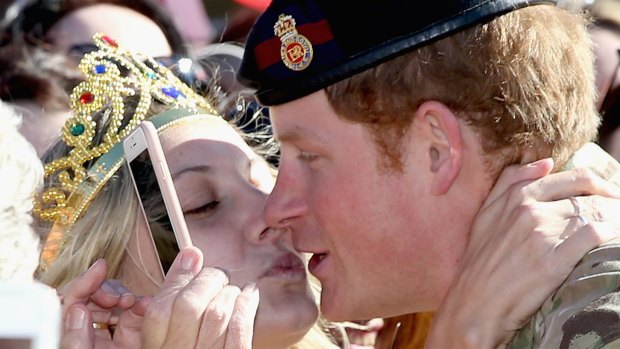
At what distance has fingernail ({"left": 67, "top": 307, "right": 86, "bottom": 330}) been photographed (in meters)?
1.88

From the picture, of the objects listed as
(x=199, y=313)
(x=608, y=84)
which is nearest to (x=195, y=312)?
(x=199, y=313)

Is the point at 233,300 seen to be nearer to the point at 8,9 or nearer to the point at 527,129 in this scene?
the point at 527,129

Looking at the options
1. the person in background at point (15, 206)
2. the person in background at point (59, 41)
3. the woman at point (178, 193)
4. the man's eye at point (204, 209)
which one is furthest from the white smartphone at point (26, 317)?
the person in background at point (59, 41)

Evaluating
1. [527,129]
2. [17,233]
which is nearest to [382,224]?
[527,129]

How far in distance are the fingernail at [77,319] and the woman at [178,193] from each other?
42 cm

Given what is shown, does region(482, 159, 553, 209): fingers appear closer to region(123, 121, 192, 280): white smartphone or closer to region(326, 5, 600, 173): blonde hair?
region(326, 5, 600, 173): blonde hair

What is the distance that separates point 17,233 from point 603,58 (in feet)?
9.25

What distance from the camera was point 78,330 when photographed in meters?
1.87

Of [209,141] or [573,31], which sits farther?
[209,141]

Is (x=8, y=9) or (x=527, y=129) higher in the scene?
(x=8, y=9)

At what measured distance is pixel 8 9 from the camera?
4652mm

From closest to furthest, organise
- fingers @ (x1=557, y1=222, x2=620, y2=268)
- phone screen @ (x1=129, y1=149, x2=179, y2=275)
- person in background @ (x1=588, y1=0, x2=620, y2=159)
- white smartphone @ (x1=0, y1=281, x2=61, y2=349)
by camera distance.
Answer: white smartphone @ (x1=0, y1=281, x2=61, y2=349) < fingers @ (x1=557, y1=222, x2=620, y2=268) < phone screen @ (x1=129, y1=149, x2=179, y2=275) < person in background @ (x1=588, y1=0, x2=620, y2=159)

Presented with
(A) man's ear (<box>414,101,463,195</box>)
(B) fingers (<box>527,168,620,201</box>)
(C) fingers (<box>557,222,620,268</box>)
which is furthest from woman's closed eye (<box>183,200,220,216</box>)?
(C) fingers (<box>557,222,620,268</box>)

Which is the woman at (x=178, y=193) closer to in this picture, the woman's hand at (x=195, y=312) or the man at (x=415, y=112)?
the man at (x=415, y=112)
